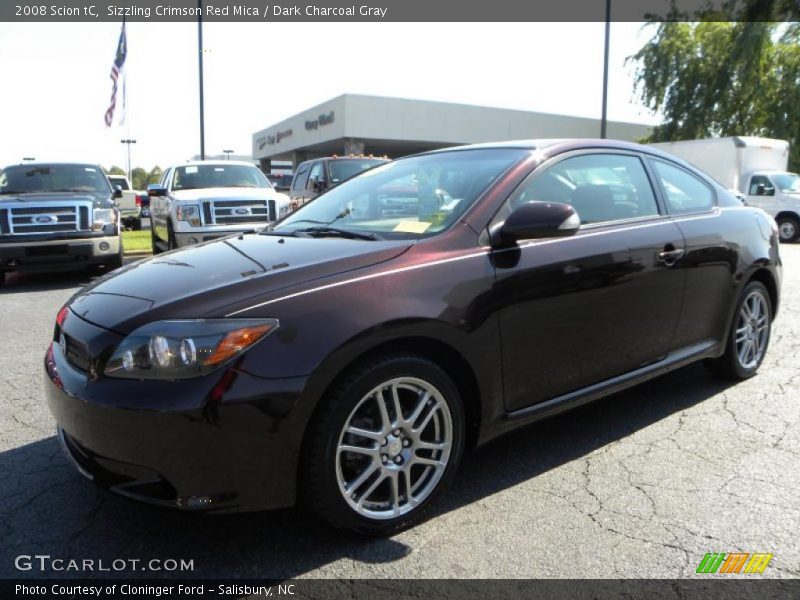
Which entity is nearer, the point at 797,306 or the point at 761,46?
the point at 797,306

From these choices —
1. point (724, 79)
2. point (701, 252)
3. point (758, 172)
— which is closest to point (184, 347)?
point (701, 252)

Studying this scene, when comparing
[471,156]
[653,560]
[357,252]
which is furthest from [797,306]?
[357,252]

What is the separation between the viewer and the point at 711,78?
30.8 metres

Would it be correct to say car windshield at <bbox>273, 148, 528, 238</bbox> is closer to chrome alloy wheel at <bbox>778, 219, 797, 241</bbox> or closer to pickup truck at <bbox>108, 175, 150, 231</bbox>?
chrome alloy wheel at <bbox>778, 219, 797, 241</bbox>

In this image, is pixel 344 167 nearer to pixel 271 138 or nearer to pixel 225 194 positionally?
pixel 225 194

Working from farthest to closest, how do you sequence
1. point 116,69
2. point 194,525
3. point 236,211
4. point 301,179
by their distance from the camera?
point 116,69 < point 301,179 < point 236,211 < point 194,525

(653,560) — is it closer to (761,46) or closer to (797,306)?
(797,306)

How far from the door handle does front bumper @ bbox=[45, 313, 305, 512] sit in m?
2.33

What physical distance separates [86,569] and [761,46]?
1336 inches

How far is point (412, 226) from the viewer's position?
10.2 feet

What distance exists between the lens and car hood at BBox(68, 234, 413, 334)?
97.1 inches

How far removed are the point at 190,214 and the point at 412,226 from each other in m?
7.88

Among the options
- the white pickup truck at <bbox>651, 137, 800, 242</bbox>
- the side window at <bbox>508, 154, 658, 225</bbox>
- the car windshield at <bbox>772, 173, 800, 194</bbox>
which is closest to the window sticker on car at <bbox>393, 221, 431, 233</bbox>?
the side window at <bbox>508, 154, 658, 225</bbox>

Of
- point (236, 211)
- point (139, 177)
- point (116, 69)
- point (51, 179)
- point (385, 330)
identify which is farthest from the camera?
point (139, 177)
